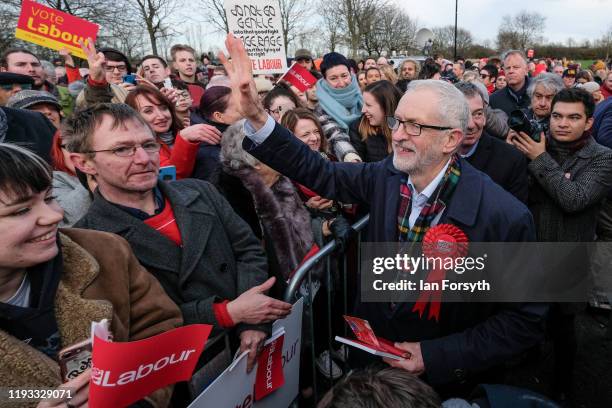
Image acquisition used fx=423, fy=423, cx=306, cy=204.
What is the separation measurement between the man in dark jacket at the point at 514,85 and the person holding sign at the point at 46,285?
17.9 ft

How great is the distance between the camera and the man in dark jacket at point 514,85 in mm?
5574

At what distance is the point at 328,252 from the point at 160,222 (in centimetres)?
85

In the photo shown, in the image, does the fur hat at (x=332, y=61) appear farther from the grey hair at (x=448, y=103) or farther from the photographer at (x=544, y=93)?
the grey hair at (x=448, y=103)

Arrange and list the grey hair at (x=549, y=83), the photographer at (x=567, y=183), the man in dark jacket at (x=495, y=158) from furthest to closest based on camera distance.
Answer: the grey hair at (x=549, y=83) < the man in dark jacket at (x=495, y=158) < the photographer at (x=567, y=183)

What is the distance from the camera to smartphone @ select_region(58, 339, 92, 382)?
1.12m

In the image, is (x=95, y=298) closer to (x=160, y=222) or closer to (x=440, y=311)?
(x=160, y=222)

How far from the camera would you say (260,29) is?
5.02 metres

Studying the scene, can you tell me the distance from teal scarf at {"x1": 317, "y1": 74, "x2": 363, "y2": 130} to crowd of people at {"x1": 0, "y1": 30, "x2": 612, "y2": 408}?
59.8 inches

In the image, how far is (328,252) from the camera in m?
2.21

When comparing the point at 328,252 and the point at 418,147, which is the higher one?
the point at 418,147

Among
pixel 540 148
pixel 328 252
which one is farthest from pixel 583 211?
pixel 328 252

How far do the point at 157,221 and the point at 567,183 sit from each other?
8.02 ft

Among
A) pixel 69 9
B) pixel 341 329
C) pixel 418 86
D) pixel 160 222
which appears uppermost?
pixel 69 9

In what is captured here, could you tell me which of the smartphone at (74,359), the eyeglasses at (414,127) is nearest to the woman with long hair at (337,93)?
the eyeglasses at (414,127)
